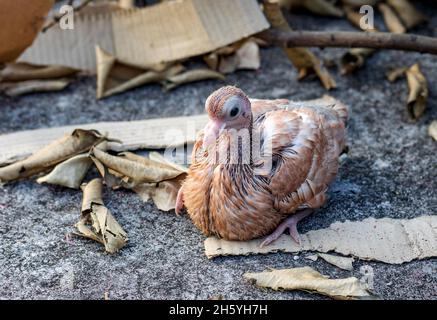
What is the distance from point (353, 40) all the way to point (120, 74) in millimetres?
1756

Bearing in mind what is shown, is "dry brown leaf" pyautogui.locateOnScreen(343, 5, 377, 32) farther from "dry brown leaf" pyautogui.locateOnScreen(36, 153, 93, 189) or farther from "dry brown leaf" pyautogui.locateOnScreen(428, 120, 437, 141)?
"dry brown leaf" pyautogui.locateOnScreen(36, 153, 93, 189)

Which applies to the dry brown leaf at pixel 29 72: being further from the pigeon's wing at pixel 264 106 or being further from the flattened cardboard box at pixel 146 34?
the pigeon's wing at pixel 264 106

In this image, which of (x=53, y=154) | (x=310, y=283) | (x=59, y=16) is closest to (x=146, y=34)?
(x=59, y=16)

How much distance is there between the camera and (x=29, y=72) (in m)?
5.32

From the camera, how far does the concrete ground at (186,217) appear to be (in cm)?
348

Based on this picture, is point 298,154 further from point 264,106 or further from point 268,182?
point 264,106

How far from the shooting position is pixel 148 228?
390cm

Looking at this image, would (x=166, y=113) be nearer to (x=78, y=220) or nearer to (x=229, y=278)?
(x=78, y=220)

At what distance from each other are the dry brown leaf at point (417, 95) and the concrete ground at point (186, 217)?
0.07 m

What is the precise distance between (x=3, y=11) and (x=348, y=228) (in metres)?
2.73

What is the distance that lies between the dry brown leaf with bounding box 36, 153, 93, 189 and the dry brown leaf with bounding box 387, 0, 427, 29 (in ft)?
10.1

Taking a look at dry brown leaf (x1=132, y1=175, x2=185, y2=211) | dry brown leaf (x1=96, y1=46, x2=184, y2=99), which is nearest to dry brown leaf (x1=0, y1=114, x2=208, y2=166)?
dry brown leaf (x1=132, y1=175, x2=185, y2=211)

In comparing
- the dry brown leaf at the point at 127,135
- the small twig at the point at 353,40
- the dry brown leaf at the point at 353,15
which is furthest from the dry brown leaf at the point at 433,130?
the dry brown leaf at the point at 127,135

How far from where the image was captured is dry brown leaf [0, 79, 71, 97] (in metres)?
5.22
